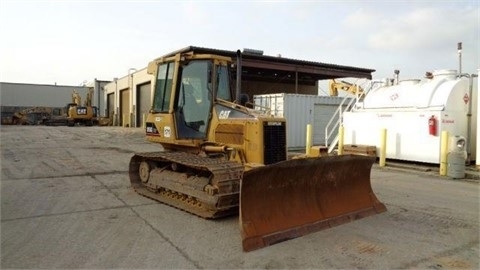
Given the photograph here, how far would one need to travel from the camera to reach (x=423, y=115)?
12.8 m

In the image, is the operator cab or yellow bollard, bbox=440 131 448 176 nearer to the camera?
the operator cab

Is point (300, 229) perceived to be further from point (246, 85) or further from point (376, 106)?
point (246, 85)

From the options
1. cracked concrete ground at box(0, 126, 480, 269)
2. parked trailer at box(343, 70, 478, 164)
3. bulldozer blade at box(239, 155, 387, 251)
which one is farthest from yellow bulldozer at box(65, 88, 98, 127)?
bulldozer blade at box(239, 155, 387, 251)

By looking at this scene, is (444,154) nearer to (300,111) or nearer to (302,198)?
(302,198)

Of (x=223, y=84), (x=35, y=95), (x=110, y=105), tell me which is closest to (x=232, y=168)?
(x=223, y=84)

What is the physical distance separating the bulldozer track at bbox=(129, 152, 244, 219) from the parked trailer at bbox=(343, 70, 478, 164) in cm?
817

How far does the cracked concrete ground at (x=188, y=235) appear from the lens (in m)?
4.70

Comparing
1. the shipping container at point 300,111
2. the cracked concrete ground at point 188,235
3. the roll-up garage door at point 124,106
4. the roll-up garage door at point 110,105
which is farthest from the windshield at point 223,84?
the roll-up garage door at point 110,105

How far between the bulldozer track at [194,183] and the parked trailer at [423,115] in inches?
322

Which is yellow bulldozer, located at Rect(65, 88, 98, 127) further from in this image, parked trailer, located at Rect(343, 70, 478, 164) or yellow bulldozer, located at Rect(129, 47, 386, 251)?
yellow bulldozer, located at Rect(129, 47, 386, 251)

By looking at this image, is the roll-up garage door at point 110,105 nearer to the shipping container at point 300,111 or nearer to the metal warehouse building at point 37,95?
the metal warehouse building at point 37,95

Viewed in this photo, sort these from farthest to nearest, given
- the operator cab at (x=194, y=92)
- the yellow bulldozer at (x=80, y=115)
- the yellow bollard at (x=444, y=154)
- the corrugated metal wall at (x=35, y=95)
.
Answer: the corrugated metal wall at (x=35, y=95) < the yellow bulldozer at (x=80, y=115) < the yellow bollard at (x=444, y=154) < the operator cab at (x=194, y=92)

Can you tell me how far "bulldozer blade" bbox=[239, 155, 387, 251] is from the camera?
17.5 feet

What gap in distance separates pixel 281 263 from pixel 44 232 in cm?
330
